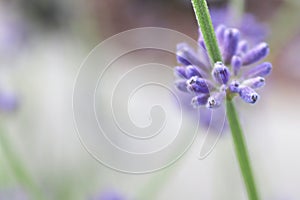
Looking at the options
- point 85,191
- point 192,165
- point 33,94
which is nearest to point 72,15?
point 33,94

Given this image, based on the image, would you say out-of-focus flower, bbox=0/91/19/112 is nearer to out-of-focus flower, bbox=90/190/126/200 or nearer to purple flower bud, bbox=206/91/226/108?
out-of-focus flower, bbox=90/190/126/200

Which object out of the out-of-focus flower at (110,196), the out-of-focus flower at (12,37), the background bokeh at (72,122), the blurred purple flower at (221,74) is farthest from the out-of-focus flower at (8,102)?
the blurred purple flower at (221,74)

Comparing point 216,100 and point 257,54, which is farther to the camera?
point 257,54

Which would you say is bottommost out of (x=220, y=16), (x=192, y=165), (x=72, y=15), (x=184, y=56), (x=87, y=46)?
(x=184, y=56)

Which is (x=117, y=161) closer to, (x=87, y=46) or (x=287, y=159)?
(x=87, y=46)

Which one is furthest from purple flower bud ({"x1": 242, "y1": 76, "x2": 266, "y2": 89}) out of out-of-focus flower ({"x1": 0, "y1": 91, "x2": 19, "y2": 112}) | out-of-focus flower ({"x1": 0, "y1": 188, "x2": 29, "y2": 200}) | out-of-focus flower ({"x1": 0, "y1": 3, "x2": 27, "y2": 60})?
out-of-focus flower ({"x1": 0, "y1": 3, "x2": 27, "y2": 60})

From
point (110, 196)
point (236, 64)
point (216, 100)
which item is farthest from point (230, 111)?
point (110, 196)

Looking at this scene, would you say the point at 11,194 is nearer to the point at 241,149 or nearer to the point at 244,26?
the point at 244,26
